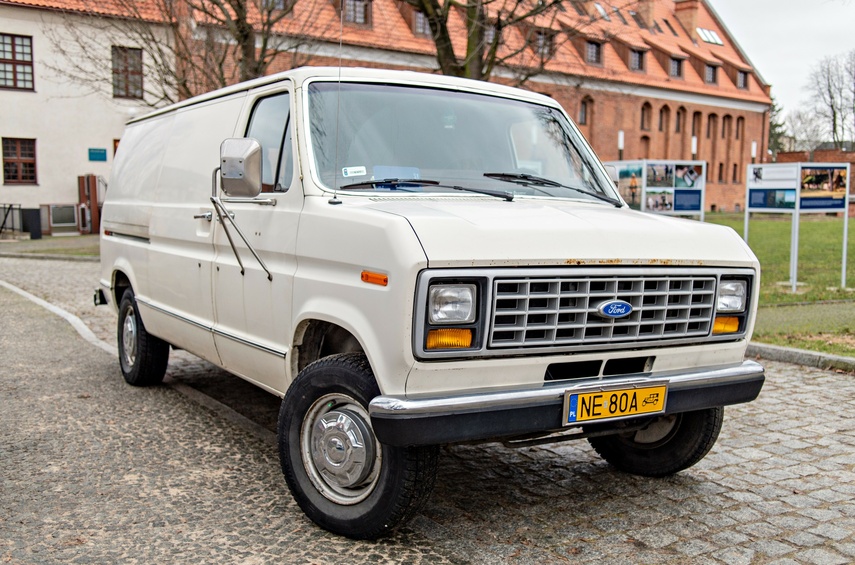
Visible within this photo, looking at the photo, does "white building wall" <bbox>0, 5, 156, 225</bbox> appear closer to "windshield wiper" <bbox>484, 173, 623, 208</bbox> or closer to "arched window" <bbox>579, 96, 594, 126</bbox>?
"arched window" <bbox>579, 96, 594, 126</bbox>

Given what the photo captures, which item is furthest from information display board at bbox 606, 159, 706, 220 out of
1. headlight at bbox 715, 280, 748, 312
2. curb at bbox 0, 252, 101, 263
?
curb at bbox 0, 252, 101, 263

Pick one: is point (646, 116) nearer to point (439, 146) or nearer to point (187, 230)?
point (187, 230)

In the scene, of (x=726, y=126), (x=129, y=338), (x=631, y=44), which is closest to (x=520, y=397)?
(x=129, y=338)

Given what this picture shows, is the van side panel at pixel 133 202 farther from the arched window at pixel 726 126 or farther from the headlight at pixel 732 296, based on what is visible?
the arched window at pixel 726 126

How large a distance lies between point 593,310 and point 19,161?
121ft

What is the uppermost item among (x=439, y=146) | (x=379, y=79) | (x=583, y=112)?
(x=583, y=112)

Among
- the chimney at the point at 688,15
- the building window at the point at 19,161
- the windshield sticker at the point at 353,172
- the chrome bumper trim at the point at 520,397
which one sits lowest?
the chrome bumper trim at the point at 520,397

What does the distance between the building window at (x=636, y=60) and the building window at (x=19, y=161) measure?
128 feet

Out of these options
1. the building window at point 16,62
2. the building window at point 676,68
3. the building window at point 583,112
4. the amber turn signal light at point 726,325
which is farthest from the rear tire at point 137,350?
the building window at point 676,68

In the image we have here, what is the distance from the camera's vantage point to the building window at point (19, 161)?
35.8m

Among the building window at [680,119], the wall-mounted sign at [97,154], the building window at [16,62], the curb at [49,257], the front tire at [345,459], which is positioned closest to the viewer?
the front tire at [345,459]

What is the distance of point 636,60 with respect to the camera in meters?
60.1

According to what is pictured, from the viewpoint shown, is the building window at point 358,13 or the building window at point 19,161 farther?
the building window at point 358,13

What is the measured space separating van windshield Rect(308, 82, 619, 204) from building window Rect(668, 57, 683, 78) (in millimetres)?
60714
